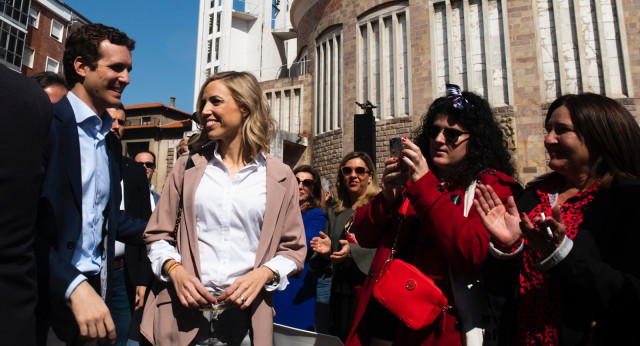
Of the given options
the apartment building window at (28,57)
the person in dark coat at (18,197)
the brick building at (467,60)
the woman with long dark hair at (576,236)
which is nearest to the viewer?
the person in dark coat at (18,197)

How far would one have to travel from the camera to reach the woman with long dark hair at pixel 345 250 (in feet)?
10.5

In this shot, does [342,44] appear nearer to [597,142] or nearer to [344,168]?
[344,168]

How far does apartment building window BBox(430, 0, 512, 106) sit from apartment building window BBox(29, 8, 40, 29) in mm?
24385

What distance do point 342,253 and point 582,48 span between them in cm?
1331

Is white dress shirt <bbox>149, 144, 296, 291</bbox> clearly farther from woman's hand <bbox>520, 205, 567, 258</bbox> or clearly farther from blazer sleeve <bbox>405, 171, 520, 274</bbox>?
woman's hand <bbox>520, 205, 567, 258</bbox>

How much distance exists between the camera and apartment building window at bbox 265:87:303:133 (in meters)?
19.6

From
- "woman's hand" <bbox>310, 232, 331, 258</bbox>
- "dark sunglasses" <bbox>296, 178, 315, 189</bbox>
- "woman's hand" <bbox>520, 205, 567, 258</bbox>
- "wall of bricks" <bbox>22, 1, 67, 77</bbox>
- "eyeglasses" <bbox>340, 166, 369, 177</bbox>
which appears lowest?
"woman's hand" <bbox>310, 232, 331, 258</bbox>

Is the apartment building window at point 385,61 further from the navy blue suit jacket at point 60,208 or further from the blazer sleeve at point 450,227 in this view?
the navy blue suit jacket at point 60,208

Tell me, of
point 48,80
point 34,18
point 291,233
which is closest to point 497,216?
point 291,233

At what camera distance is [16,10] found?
2331 cm

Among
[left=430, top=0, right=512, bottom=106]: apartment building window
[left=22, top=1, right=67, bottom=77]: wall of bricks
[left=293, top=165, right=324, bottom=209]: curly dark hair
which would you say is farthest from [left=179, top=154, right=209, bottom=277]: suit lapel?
[left=22, top=1, right=67, bottom=77]: wall of bricks

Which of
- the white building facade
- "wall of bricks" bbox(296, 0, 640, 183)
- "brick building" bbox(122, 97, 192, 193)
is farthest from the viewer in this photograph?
the white building facade

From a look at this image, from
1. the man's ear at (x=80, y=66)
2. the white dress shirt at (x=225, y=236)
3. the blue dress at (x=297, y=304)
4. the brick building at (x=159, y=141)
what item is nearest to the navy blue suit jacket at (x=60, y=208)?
the man's ear at (x=80, y=66)

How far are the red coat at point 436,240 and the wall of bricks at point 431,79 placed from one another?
425 inches
